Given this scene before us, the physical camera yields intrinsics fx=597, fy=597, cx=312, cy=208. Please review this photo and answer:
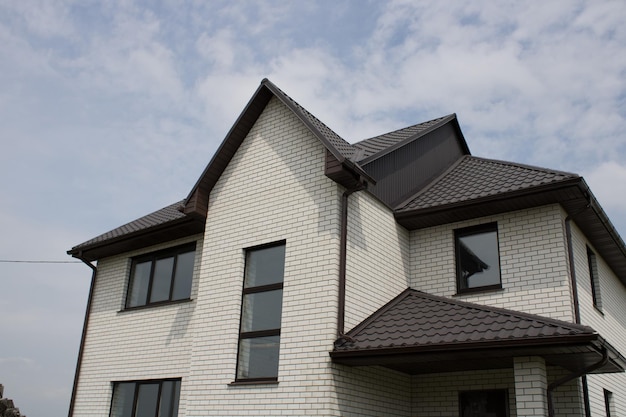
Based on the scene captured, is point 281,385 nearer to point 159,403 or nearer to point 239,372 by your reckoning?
point 239,372

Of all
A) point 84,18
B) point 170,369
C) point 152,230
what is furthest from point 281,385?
point 84,18

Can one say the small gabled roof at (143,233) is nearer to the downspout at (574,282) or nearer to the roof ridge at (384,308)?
the roof ridge at (384,308)

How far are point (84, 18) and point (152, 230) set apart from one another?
4419mm

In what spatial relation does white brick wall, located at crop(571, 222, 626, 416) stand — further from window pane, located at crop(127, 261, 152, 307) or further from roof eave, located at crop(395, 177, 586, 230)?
window pane, located at crop(127, 261, 152, 307)

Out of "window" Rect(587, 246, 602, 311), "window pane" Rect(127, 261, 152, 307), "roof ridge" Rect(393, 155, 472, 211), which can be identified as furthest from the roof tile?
"window pane" Rect(127, 261, 152, 307)

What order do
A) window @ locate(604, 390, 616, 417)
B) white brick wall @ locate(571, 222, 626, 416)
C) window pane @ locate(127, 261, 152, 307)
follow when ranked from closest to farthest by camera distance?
white brick wall @ locate(571, 222, 626, 416), window @ locate(604, 390, 616, 417), window pane @ locate(127, 261, 152, 307)

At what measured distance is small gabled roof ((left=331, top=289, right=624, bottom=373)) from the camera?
22.9 ft

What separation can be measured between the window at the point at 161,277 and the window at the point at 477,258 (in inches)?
205

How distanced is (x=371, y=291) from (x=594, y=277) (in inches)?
181

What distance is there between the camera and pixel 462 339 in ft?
24.3

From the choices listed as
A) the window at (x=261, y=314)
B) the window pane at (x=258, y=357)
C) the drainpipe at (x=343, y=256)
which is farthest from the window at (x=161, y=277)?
the drainpipe at (x=343, y=256)

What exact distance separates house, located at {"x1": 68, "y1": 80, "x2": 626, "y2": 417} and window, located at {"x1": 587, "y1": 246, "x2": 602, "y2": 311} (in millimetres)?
25

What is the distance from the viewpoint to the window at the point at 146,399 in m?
11.0

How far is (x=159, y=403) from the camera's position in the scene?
11109 millimetres
